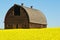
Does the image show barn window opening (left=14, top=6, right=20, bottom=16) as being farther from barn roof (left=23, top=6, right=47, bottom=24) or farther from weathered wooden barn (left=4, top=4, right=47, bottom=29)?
barn roof (left=23, top=6, right=47, bottom=24)

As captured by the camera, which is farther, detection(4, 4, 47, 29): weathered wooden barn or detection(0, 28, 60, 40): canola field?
detection(4, 4, 47, 29): weathered wooden barn

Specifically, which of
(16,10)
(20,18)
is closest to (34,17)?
(20,18)

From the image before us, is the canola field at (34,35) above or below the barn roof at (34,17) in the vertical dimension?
below

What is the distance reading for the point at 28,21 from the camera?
49.5 metres

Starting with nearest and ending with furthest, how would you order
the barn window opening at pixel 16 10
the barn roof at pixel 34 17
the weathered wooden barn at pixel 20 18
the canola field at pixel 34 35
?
1. the canola field at pixel 34 35
2. the weathered wooden barn at pixel 20 18
3. the barn roof at pixel 34 17
4. the barn window opening at pixel 16 10

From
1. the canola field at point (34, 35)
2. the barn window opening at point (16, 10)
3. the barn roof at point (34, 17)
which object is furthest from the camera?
the barn window opening at point (16, 10)

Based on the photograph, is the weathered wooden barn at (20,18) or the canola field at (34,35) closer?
the canola field at (34,35)

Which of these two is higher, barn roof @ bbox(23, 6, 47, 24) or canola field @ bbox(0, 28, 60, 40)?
barn roof @ bbox(23, 6, 47, 24)

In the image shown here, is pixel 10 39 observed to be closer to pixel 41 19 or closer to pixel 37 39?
pixel 37 39

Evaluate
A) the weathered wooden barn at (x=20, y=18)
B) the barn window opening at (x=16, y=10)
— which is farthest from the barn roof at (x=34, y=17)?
the barn window opening at (x=16, y=10)

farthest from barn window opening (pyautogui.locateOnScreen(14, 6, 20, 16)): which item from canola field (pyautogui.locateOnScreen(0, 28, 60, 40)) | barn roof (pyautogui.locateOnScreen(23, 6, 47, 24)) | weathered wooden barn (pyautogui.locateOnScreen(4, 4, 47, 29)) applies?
canola field (pyautogui.locateOnScreen(0, 28, 60, 40))

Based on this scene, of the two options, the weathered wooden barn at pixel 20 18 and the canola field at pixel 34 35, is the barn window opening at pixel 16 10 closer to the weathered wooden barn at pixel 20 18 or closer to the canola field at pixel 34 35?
the weathered wooden barn at pixel 20 18

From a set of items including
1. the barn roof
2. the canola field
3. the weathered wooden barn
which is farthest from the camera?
the barn roof

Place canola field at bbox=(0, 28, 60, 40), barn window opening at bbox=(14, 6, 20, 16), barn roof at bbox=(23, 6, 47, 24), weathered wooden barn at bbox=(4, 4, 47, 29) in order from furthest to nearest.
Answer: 1. barn window opening at bbox=(14, 6, 20, 16)
2. barn roof at bbox=(23, 6, 47, 24)
3. weathered wooden barn at bbox=(4, 4, 47, 29)
4. canola field at bbox=(0, 28, 60, 40)
